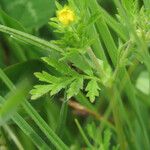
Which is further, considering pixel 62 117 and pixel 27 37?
pixel 62 117

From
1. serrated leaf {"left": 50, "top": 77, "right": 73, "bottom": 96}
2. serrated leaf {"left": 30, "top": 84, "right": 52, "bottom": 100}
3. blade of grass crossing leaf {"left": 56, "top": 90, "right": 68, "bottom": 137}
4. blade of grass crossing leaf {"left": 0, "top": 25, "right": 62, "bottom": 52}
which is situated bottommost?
blade of grass crossing leaf {"left": 56, "top": 90, "right": 68, "bottom": 137}

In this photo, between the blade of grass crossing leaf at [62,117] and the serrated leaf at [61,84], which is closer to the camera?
the serrated leaf at [61,84]

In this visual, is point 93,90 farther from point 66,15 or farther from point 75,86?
point 66,15

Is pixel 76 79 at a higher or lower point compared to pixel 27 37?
lower

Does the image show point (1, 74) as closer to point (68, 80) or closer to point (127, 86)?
point (68, 80)

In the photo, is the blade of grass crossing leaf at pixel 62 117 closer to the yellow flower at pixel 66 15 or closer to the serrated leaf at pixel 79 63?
the serrated leaf at pixel 79 63

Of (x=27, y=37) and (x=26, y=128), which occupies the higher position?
(x=27, y=37)

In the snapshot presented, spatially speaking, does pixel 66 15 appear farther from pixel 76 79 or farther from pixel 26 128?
pixel 26 128

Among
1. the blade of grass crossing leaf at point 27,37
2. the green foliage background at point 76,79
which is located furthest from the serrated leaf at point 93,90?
the blade of grass crossing leaf at point 27,37

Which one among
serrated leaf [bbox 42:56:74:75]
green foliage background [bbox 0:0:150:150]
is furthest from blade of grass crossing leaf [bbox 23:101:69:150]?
serrated leaf [bbox 42:56:74:75]

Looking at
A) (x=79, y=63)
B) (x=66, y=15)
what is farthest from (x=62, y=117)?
(x=66, y=15)

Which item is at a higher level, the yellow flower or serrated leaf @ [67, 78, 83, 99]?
the yellow flower

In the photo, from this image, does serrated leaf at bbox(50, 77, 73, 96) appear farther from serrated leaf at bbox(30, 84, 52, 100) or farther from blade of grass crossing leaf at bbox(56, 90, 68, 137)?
blade of grass crossing leaf at bbox(56, 90, 68, 137)

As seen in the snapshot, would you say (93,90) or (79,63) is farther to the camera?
(79,63)
